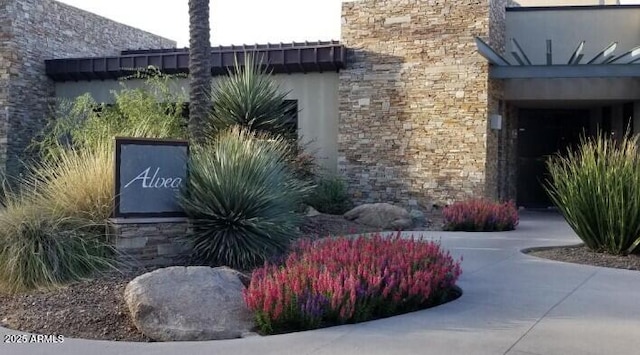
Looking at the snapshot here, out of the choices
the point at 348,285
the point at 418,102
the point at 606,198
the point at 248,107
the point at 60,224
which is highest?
the point at 418,102

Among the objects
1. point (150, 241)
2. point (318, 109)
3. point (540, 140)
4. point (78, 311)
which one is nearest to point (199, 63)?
point (150, 241)

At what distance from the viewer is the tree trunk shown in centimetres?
1230

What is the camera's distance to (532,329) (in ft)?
19.2

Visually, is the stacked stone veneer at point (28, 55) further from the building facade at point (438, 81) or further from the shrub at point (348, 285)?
the shrub at point (348, 285)

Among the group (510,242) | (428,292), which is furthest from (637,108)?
(428,292)

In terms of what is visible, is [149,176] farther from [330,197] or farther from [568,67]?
[568,67]

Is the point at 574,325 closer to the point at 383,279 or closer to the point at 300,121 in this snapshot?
the point at 383,279

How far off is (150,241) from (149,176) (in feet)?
2.87

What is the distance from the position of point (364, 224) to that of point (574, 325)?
9.45 m

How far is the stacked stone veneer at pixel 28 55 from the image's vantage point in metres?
21.6

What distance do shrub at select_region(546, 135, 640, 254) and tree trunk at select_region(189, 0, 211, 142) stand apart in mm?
6542

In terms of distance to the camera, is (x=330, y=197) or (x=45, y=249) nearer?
(x=45, y=249)

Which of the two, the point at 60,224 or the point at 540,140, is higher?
the point at 540,140

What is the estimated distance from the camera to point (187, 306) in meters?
6.23
